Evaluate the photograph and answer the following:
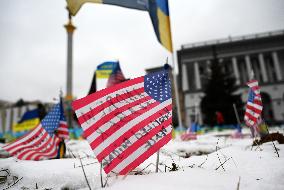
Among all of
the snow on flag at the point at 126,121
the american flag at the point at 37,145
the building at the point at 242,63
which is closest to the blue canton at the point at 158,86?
the snow on flag at the point at 126,121

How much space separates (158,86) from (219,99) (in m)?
25.9

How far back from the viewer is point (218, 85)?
1073 inches

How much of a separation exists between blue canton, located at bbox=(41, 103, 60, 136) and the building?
32105 millimetres

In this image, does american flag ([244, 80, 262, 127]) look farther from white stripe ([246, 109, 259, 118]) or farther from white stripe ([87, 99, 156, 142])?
white stripe ([87, 99, 156, 142])

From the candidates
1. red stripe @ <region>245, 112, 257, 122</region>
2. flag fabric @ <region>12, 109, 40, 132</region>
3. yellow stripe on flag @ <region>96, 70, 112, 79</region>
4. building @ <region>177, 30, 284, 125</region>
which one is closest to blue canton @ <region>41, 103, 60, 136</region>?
red stripe @ <region>245, 112, 257, 122</region>

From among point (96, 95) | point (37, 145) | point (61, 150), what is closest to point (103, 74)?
point (61, 150)

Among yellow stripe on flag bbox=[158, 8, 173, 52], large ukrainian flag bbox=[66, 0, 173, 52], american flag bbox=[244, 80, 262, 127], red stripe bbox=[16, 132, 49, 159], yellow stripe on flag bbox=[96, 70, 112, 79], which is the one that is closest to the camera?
red stripe bbox=[16, 132, 49, 159]

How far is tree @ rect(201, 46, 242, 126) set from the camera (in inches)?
1017

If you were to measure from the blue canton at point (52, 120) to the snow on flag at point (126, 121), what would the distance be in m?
3.06

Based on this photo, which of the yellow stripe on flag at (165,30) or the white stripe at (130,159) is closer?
the white stripe at (130,159)

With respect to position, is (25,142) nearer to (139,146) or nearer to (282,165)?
Result: (139,146)

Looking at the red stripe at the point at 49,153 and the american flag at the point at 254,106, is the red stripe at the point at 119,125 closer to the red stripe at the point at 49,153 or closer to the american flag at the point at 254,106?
the red stripe at the point at 49,153

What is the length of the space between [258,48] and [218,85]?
52.4ft

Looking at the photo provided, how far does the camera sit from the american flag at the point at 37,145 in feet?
13.8
